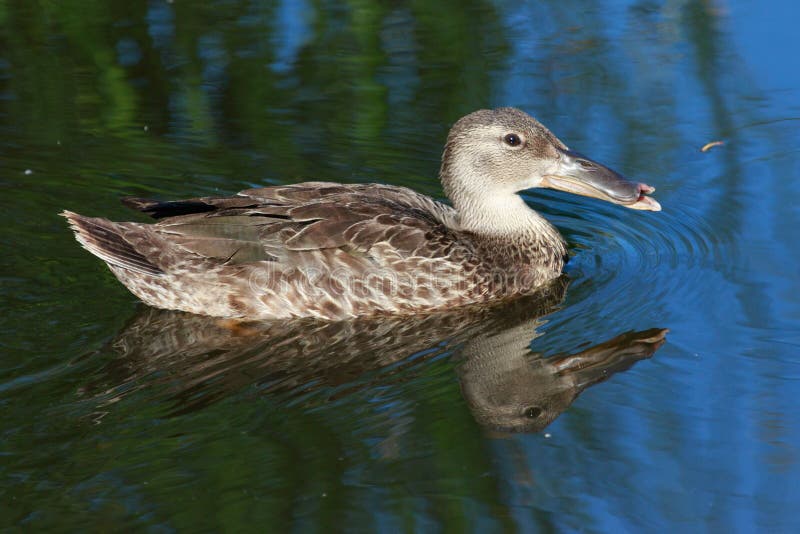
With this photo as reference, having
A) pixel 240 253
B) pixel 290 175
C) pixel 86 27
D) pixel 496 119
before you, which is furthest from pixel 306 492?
pixel 86 27

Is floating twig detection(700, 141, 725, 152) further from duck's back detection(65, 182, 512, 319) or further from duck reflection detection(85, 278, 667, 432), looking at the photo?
duck's back detection(65, 182, 512, 319)

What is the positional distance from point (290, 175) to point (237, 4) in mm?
3718

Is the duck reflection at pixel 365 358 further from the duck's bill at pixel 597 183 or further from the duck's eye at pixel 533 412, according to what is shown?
the duck's bill at pixel 597 183

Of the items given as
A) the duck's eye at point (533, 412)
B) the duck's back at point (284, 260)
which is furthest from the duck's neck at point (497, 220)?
the duck's eye at point (533, 412)

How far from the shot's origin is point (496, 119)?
7.95 meters

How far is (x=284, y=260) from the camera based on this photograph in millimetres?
7480

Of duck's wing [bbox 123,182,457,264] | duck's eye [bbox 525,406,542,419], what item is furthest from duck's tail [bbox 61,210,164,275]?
duck's eye [bbox 525,406,542,419]

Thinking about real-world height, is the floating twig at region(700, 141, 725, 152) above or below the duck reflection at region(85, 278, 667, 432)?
above

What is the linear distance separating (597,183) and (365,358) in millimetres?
2063

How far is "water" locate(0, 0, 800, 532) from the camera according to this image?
541 centimetres

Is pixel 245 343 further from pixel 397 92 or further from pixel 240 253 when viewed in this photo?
pixel 397 92

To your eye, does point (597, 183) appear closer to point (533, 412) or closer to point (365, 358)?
point (365, 358)

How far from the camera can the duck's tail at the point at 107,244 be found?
732 centimetres

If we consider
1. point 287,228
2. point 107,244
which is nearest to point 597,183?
point 287,228
